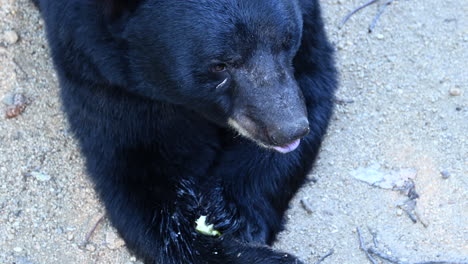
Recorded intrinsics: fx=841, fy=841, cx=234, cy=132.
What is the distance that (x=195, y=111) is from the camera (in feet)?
15.7

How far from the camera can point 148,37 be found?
4285mm

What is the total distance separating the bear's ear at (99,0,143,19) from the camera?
428cm

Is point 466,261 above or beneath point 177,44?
beneath

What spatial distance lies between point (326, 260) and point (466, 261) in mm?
758

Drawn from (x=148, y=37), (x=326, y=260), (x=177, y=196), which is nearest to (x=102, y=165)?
(x=177, y=196)

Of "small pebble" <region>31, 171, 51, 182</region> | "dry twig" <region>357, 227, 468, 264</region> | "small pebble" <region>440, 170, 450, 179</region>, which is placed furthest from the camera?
"small pebble" <region>31, 171, 51, 182</region>

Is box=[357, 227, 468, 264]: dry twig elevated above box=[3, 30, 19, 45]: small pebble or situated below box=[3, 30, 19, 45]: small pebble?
below

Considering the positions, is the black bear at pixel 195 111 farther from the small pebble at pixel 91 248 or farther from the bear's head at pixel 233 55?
the small pebble at pixel 91 248

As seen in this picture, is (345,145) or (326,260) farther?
(345,145)

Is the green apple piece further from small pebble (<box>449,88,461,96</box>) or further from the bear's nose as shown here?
small pebble (<box>449,88,461,96</box>)

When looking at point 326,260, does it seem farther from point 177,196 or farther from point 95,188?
point 95,188

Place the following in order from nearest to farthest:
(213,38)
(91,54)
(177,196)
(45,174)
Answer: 1. (213,38)
2. (91,54)
3. (177,196)
4. (45,174)

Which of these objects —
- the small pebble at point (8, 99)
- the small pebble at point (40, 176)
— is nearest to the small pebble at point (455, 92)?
the small pebble at point (40, 176)

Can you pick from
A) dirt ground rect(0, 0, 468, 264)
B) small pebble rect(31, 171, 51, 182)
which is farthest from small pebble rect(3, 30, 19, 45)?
small pebble rect(31, 171, 51, 182)
